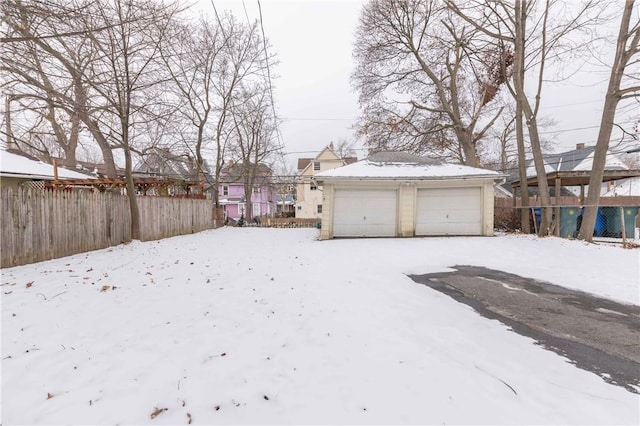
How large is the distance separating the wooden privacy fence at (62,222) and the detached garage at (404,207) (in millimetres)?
7484

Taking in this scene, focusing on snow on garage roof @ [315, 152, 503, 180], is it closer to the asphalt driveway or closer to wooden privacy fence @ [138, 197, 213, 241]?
the asphalt driveway

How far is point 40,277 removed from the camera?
18.4 feet

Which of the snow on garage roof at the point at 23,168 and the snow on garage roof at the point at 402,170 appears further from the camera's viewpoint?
the snow on garage roof at the point at 402,170

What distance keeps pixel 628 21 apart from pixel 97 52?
17657mm

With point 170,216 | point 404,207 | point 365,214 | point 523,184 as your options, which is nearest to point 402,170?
point 404,207

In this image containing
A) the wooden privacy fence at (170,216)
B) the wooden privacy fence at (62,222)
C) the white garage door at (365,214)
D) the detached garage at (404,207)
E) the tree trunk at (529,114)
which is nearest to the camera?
the wooden privacy fence at (62,222)

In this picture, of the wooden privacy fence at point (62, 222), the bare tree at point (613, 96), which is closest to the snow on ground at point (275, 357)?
the wooden privacy fence at point (62, 222)

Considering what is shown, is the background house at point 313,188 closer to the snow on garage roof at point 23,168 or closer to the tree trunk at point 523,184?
the tree trunk at point 523,184

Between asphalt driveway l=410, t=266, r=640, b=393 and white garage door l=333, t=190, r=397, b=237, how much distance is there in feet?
20.8

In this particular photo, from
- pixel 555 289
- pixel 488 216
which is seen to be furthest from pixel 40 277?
pixel 488 216

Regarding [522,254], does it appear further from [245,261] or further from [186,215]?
[186,215]

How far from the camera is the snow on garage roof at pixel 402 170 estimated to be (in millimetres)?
11891

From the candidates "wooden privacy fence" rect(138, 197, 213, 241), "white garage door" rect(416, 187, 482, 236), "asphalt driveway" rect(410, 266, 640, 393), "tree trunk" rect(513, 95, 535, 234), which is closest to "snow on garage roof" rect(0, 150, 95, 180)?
"wooden privacy fence" rect(138, 197, 213, 241)

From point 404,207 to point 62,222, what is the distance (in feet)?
37.9
